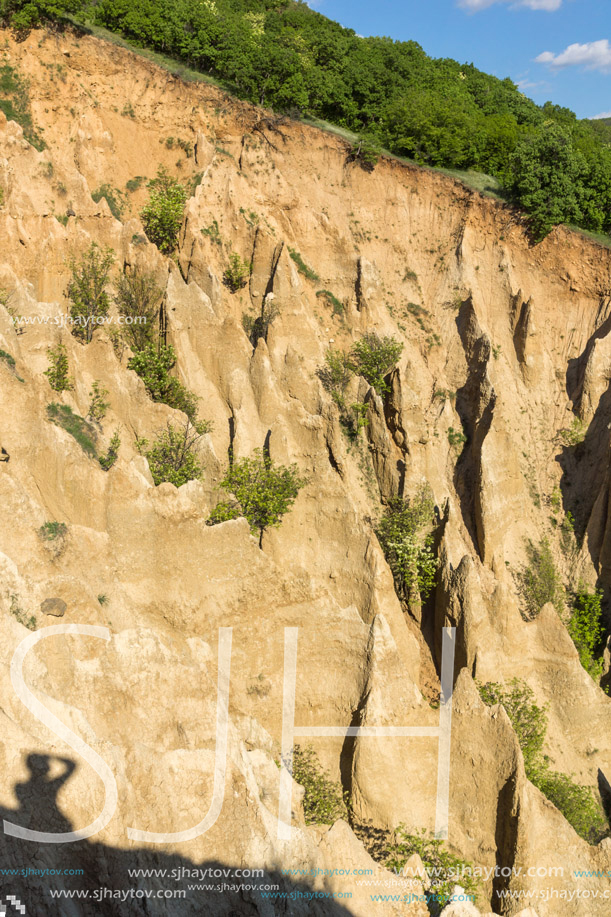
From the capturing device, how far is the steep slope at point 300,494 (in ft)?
40.9

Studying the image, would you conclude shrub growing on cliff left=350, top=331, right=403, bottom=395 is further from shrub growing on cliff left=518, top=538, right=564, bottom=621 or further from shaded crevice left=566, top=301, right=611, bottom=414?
shrub growing on cliff left=518, top=538, right=564, bottom=621

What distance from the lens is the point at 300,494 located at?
21.2m

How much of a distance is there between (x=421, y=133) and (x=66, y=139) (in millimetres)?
18900

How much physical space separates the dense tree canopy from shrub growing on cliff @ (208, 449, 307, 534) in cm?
2169

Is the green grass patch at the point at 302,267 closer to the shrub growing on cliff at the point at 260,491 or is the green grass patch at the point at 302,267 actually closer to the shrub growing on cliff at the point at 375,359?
the shrub growing on cliff at the point at 375,359

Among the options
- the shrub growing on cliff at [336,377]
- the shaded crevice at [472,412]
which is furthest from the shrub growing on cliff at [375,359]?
the shaded crevice at [472,412]

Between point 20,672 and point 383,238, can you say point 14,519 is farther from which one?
point 383,238

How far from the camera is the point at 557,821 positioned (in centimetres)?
1647

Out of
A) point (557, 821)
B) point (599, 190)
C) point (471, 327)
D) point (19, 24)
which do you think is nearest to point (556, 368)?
point (471, 327)

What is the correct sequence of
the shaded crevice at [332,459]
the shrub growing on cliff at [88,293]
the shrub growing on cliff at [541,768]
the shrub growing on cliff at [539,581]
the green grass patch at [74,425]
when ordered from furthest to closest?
the shrub growing on cliff at [539,581], the shrub growing on cliff at [88,293], the shaded crevice at [332,459], the shrub growing on cliff at [541,768], the green grass patch at [74,425]

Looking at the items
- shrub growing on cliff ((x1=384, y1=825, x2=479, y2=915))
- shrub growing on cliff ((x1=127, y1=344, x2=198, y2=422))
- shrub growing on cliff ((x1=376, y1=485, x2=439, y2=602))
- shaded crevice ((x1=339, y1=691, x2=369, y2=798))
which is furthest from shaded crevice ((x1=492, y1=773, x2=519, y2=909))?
shrub growing on cliff ((x1=127, y1=344, x2=198, y2=422))

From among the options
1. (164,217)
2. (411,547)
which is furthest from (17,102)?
(411,547)

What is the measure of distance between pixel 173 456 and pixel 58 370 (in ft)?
14.8

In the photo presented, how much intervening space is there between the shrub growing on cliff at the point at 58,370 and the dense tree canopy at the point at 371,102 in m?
20.7
